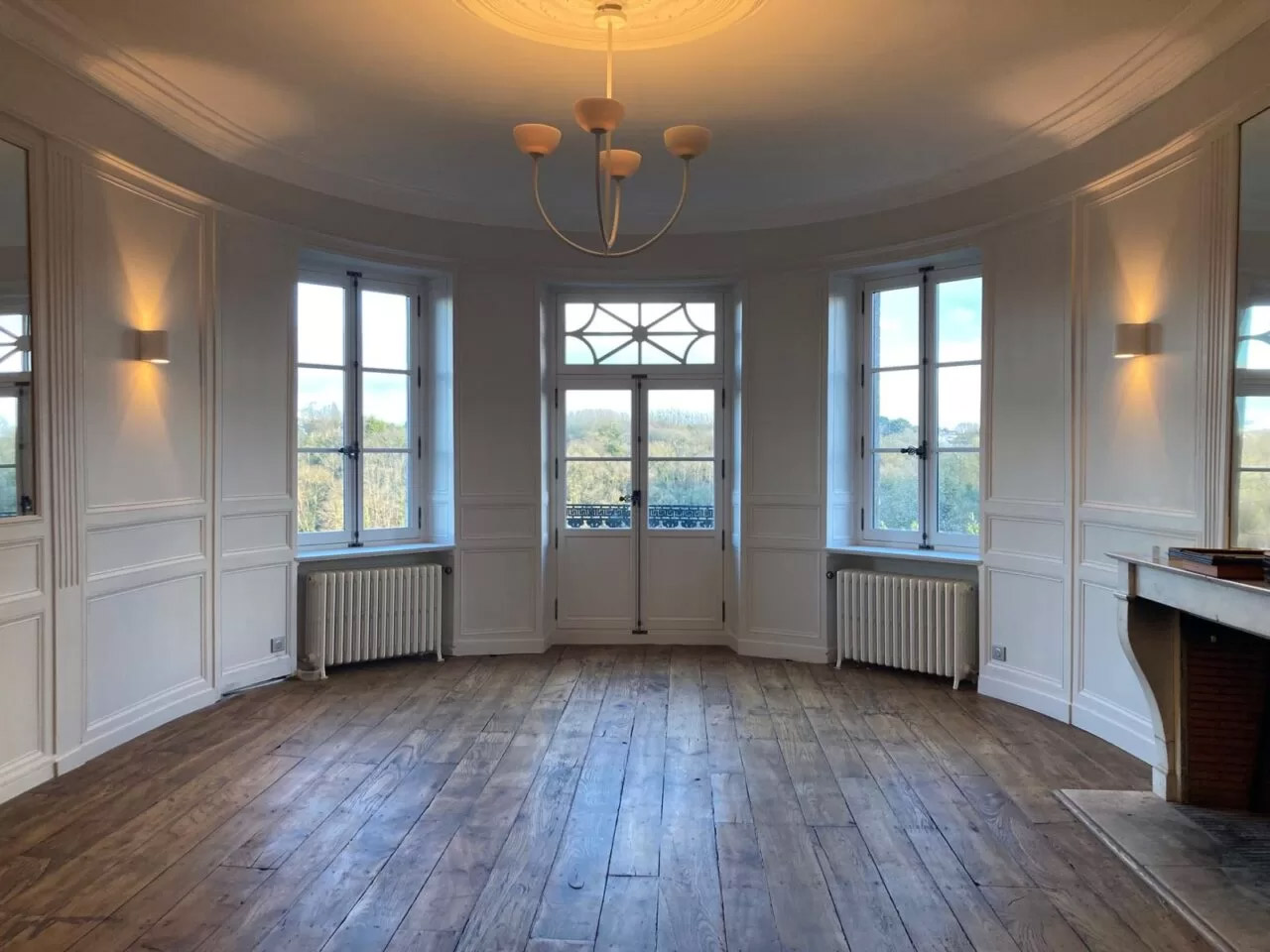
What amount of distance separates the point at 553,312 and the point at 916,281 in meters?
2.43

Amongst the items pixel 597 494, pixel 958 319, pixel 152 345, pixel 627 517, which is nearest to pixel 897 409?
pixel 958 319

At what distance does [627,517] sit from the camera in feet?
19.2

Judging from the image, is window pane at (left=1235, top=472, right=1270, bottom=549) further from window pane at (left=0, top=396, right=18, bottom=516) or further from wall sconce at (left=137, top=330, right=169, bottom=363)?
window pane at (left=0, top=396, right=18, bottom=516)

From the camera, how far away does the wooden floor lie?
2.31m

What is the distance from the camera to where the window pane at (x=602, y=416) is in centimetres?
583

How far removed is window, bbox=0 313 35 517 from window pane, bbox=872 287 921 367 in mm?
4549

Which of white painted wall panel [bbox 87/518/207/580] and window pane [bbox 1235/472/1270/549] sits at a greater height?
window pane [bbox 1235/472/1270/549]

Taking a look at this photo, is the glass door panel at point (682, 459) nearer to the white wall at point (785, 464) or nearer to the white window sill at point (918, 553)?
the white wall at point (785, 464)

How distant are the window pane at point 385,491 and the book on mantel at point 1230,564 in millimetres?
4413

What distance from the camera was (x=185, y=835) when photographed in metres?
2.85

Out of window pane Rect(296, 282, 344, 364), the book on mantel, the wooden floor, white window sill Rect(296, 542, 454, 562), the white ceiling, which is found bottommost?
the wooden floor

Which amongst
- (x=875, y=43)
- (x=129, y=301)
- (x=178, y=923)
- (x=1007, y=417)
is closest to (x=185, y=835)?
(x=178, y=923)

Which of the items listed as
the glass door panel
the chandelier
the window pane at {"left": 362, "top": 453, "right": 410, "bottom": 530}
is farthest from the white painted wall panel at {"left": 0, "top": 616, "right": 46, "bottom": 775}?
the glass door panel

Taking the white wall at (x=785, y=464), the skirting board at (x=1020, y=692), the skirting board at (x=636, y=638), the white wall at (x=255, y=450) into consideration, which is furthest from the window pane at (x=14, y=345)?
the skirting board at (x=1020, y=692)
